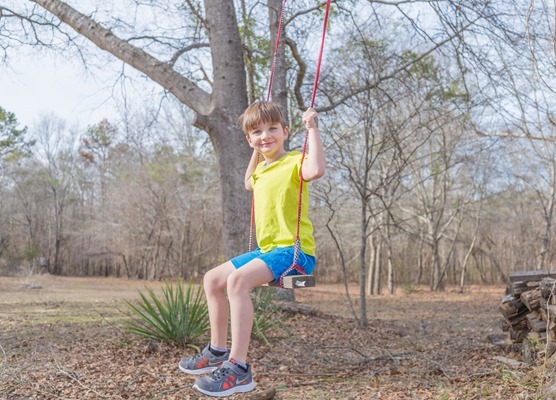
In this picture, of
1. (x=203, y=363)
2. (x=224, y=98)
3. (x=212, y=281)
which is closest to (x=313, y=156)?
(x=212, y=281)

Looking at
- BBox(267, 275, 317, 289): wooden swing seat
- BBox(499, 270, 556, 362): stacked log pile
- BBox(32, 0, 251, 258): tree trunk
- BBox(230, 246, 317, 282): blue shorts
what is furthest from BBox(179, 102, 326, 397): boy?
BBox(32, 0, 251, 258): tree trunk

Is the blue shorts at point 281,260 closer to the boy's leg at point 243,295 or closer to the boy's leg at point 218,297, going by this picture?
the boy's leg at point 243,295

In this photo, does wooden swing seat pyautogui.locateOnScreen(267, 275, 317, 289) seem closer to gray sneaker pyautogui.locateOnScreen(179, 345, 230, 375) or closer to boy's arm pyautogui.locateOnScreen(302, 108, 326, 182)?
boy's arm pyautogui.locateOnScreen(302, 108, 326, 182)

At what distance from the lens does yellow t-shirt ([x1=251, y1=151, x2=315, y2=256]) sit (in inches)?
120

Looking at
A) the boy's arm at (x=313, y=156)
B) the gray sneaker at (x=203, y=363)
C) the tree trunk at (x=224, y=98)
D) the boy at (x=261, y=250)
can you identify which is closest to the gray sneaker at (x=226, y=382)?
the boy at (x=261, y=250)

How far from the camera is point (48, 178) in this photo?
2966cm

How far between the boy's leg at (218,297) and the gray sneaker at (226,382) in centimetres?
34

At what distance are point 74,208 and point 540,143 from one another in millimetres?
22952

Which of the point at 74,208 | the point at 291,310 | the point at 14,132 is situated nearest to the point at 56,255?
the point at 74,208

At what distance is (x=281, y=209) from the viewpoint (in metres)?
3.06

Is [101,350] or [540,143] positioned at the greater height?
[540,143]

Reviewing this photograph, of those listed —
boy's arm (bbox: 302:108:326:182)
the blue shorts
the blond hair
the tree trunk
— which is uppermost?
the tree trunk

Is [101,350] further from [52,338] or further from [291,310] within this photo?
[291,310]

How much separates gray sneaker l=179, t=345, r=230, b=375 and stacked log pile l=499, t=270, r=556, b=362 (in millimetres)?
2832
